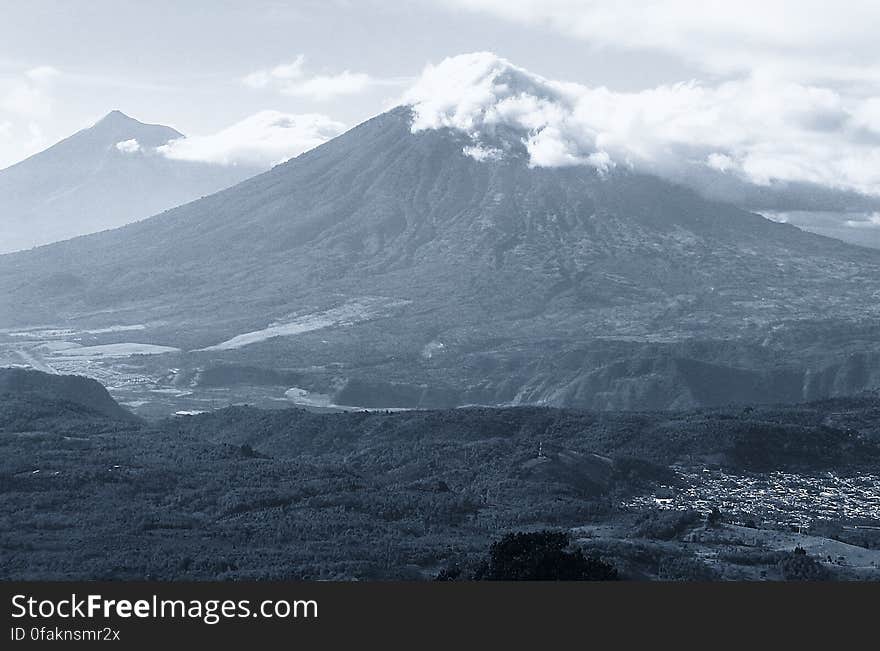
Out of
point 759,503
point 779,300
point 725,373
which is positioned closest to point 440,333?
point 725,373

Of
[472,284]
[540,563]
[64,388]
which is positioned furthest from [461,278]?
[540,563]

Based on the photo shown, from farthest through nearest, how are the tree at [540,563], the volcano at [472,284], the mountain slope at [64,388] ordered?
the volcano at [472,284] < the mountain slope at [64,388] < the tree at [540,563]

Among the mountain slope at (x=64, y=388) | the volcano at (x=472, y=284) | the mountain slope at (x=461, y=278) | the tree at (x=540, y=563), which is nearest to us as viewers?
the tree at (x=540, y=563)

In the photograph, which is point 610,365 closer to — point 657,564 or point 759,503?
point 759,503

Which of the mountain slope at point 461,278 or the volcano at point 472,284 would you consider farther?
the mountain slope at point 461,278

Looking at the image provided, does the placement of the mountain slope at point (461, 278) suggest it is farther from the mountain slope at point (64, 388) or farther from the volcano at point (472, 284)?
the mountain slope at point (64, 388)

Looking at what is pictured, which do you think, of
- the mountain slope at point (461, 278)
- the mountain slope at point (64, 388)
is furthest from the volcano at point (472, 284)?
the mountain slope at point (64, 388)

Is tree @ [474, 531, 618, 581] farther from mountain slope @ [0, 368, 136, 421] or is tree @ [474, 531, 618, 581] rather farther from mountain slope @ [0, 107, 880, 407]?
mountain slope @ [0, 107, 880, 407]

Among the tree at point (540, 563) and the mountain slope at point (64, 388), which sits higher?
the tree at point (540, 563)

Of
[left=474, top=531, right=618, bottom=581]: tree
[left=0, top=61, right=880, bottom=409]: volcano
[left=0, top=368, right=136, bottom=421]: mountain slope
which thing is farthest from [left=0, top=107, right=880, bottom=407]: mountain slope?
[left=474, top=531, right=618, bottom=581]: tree
